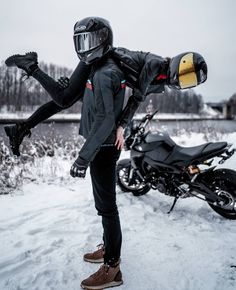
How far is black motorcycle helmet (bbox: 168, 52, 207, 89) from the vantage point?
2.25 metres

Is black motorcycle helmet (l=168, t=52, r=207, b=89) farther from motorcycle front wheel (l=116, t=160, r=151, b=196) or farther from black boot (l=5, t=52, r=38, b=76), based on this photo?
motorcycle front wheel (l=116, t=160, r=151, b=196)

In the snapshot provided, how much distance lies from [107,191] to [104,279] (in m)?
0.73

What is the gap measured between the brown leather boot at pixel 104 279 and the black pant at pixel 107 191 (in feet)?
0.32

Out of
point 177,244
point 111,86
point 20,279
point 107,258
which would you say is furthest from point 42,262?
point 111,86

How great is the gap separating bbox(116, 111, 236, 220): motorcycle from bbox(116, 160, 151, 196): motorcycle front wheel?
0.02m

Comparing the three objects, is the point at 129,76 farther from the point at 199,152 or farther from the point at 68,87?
the point at 199,152

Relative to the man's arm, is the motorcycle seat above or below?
below

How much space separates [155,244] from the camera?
10.2 feet

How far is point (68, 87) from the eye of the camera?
2.36 m

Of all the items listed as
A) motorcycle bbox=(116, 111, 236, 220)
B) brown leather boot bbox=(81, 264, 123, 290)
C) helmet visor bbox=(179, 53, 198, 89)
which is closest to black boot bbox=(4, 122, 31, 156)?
brown leather boot bbox=(81, 264, 123, 290)

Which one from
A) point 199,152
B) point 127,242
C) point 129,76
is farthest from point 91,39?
point 199,152

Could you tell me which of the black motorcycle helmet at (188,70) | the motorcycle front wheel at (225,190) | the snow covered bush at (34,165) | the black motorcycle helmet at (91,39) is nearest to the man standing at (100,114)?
the black motorcycle helmet at (91,39)

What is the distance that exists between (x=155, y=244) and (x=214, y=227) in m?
0.89

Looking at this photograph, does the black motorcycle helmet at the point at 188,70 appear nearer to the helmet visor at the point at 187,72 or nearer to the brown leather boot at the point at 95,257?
the helmet visor at the point at 187,72
